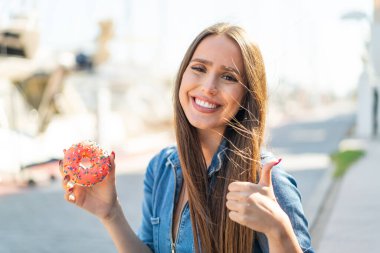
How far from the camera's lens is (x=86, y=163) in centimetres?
245

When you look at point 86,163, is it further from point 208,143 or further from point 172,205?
point 208,143

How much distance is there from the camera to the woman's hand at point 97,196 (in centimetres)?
244

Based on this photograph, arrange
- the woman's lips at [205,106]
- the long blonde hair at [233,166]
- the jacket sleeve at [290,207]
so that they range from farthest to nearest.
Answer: the woman's lips at [205,106] < the long blonde hair at [233,166] < the jacket sleeve at [290,207]

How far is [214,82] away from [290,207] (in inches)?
21.6

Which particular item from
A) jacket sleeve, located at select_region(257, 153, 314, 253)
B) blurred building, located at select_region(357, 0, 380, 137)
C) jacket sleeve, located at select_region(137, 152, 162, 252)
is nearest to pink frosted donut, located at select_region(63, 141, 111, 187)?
jacket sleeve, located at select_region(137, 152, 162, 252)

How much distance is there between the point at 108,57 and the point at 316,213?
11646mm

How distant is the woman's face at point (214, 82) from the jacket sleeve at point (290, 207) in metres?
0.32

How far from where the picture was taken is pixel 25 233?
680cm

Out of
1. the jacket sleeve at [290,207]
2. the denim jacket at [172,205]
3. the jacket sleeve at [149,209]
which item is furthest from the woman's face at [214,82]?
the jacket sleeve at [149,209]

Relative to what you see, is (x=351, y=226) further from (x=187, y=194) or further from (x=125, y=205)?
(x=187, y=194)

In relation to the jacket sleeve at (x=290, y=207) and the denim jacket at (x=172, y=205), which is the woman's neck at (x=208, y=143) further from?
the jacket sleeve at (x=290, y=207)

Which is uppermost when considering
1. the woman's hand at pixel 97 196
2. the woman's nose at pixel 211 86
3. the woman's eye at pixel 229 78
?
the woman's eye at pixel 229 78

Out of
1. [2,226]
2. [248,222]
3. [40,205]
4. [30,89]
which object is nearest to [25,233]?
[2,226]

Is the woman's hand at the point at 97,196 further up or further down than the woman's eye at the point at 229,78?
further down
